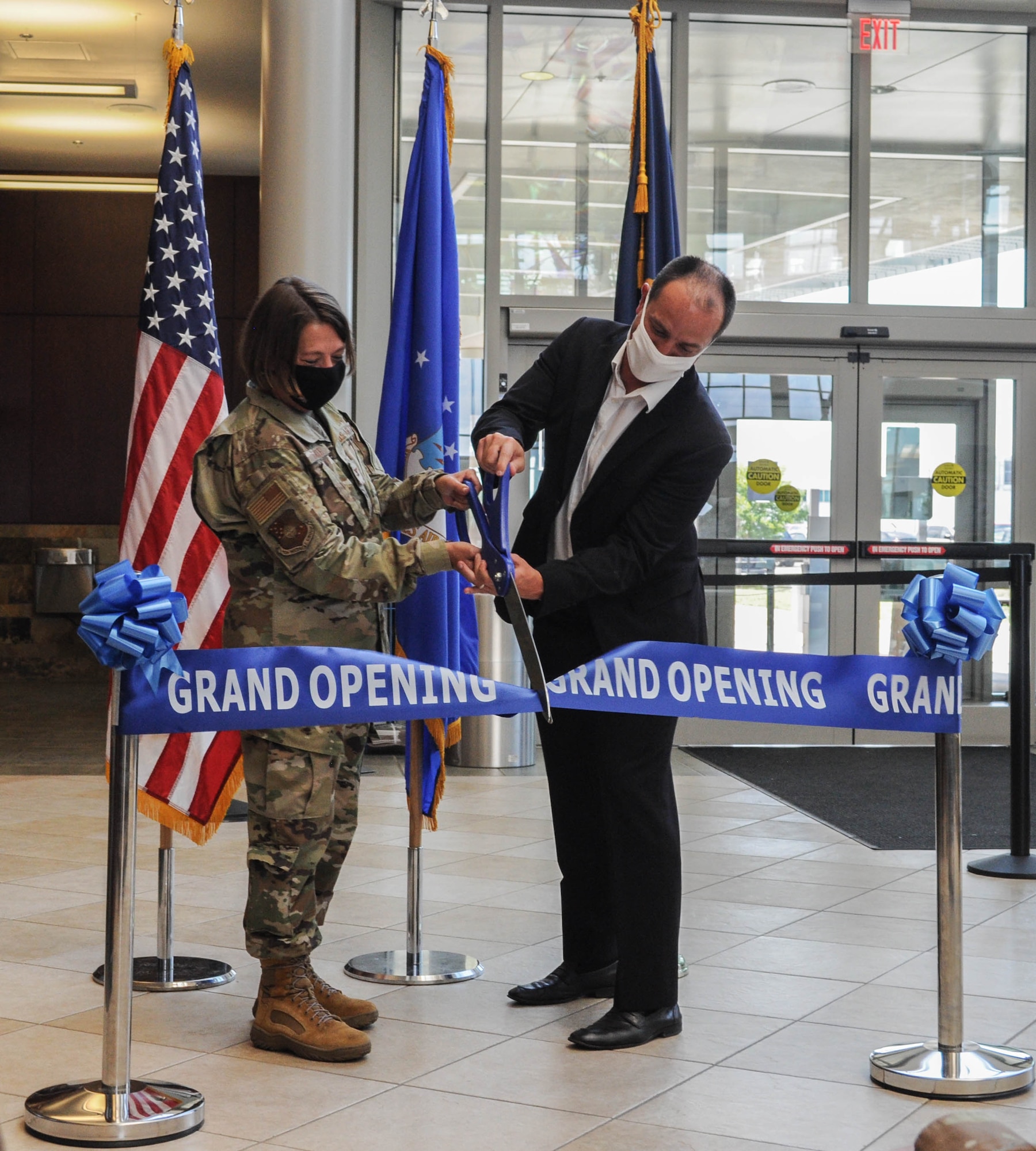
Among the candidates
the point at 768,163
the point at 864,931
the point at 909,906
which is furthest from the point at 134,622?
the point at 768,163

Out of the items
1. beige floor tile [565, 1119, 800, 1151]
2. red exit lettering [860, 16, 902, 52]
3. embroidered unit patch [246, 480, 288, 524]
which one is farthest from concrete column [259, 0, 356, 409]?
beige floor tile [565, 1119, 800, 1151]

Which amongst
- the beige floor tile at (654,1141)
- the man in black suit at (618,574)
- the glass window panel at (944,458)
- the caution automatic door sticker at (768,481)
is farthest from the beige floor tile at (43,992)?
the glass window panel at (944,458)

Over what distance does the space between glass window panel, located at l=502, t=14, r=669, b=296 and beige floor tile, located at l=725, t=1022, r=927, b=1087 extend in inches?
222

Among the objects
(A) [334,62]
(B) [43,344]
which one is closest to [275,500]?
(A) [334,62]

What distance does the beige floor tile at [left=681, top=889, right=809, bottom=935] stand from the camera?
421 centimetres

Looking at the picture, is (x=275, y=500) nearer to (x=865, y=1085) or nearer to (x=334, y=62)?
(x=865, y=1085)

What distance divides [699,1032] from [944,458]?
19.7 ft

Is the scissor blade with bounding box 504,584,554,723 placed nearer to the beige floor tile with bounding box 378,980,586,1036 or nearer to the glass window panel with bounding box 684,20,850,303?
the beige floor tile with bounding box 378,980,586,1036

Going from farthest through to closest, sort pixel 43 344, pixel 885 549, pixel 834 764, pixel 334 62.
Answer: pixel 43 344 < pixel 885 549 < pixel 834 764 < pixel 334 62

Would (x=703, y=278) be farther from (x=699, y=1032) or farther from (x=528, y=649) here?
(x=699, y=1032)

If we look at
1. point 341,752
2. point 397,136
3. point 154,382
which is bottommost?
point 341,752

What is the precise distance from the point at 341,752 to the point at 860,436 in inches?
237

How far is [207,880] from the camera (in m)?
4.79

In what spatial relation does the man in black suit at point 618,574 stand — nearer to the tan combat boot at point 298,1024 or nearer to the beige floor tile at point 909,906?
the tan combat boot at point 298,1024
